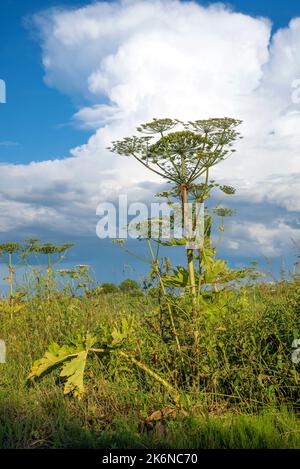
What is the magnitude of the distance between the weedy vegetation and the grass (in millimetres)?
12

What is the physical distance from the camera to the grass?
4.83 m

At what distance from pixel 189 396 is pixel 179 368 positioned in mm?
453

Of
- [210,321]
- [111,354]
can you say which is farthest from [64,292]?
[210,321]

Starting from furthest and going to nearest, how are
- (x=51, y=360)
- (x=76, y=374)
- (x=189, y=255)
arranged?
(x=189, y=255) < (x=51, y=360) < (x=76, y=374)

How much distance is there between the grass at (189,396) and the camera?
15.9 ft

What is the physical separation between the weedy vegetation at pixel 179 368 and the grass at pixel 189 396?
0.5 inches

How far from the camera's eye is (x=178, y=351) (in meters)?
5.89

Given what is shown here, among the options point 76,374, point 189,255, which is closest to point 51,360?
point 76,374

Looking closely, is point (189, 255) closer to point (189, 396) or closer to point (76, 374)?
point (189, 396)

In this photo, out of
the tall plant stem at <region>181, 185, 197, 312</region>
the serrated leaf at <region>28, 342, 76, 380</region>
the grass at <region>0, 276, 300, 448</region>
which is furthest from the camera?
the tall plant stem at <region>181, 185, 197, 312</region>

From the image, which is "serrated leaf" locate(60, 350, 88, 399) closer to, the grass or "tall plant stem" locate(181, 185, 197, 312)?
the grass

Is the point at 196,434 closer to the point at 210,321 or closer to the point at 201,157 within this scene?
the point at 210,321

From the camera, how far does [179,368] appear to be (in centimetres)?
597
